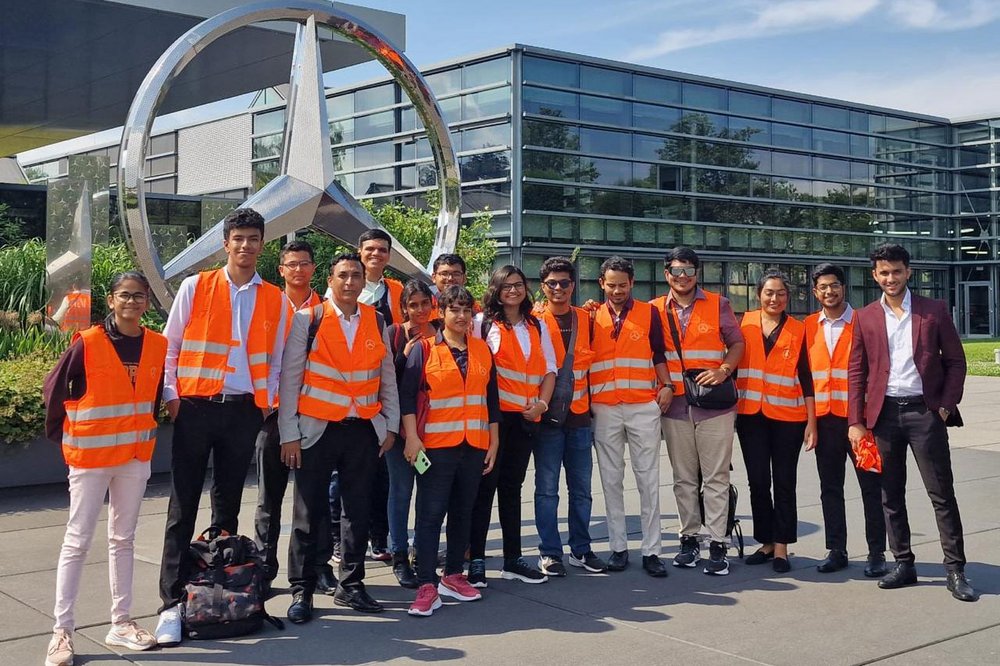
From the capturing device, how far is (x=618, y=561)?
669 cm

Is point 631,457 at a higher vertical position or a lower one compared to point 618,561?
higher

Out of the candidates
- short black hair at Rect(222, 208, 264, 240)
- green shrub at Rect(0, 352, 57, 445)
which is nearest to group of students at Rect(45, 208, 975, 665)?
short black hair at Rect(222, 208, 264, 240)

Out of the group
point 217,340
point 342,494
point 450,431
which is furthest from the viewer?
point 450,431

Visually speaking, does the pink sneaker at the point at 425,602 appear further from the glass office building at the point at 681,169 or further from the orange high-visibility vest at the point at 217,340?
the glass office building at the point at 681,169

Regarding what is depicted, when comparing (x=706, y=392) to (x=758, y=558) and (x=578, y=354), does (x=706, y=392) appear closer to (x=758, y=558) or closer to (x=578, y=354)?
(x=578, y=354)

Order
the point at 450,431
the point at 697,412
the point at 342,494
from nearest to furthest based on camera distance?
1. the point at 342,494
2. the point at 450,431
3. the point at 697,412

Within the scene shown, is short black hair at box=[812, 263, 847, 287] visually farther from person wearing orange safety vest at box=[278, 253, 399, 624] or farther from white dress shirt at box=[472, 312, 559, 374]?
person wearing orange safety vest at box=[278, 253, 399, 624]

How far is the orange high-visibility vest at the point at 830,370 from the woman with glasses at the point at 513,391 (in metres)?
1.80

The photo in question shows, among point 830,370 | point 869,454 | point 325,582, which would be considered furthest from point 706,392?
point 325,582

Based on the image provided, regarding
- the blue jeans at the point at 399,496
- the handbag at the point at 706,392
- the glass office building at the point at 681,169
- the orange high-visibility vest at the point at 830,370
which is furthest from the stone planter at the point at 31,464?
the glass office building at the point at 681,169

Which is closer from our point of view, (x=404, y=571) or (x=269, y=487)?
(x=269, y=487)

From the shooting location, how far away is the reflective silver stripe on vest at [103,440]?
195 inches

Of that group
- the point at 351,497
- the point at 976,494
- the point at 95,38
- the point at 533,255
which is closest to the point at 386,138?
the point at 533,255

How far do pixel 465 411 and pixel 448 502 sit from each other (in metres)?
0.57
